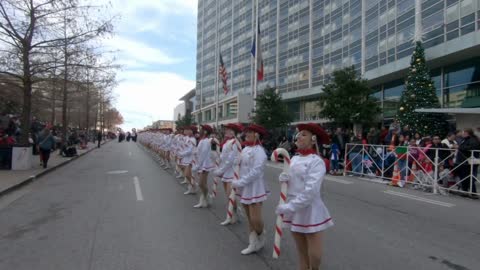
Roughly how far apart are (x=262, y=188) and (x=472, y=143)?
921cm

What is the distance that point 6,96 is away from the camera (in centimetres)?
3478

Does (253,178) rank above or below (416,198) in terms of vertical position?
above

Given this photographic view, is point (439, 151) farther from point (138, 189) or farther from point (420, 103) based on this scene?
point (420, 103)

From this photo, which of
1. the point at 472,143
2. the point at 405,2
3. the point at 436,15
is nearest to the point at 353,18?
the point at 405,2

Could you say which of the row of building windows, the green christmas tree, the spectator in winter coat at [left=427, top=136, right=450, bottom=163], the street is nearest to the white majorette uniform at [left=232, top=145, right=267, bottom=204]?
the street

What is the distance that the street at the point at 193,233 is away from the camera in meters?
5.84

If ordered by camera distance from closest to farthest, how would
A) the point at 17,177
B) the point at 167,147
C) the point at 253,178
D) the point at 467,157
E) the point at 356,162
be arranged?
the point at 253,178 → the point at 467,157 → the point at 17,177 → the point at 356,162 → the point at 167,147

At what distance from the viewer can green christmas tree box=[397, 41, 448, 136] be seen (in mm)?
23469

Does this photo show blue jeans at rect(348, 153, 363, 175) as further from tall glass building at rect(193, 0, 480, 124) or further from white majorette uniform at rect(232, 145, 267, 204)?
white majorette uniform at rect(232, 145, 267, 204)

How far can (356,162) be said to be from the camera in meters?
18.7

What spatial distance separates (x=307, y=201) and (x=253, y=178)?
2.05 m

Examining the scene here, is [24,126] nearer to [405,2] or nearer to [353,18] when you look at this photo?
[405,2]

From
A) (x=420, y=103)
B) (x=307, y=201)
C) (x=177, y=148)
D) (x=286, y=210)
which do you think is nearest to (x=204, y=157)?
(x=177, y=148)

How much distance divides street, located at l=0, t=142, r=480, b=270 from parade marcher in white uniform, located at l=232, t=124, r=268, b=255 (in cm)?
24
